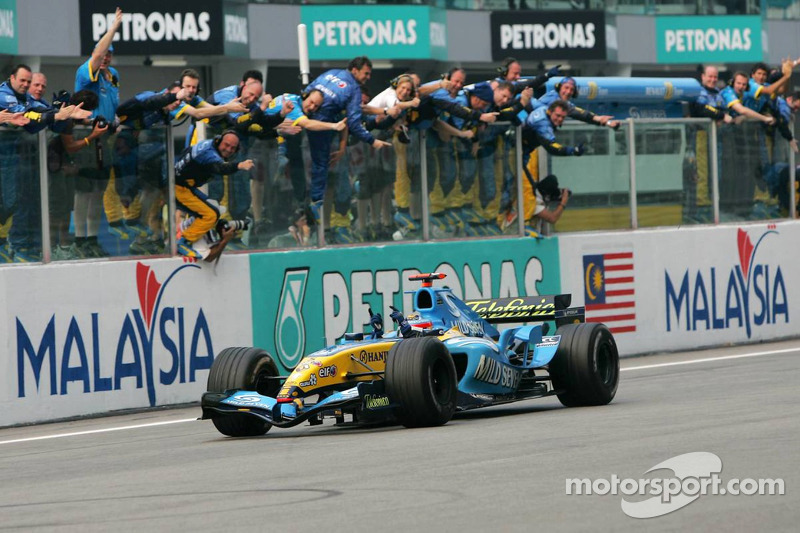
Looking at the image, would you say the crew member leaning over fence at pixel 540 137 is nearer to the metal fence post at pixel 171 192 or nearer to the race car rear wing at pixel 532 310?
the metal fence post at pixel 171 192

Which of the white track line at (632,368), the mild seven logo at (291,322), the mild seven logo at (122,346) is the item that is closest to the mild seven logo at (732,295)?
the white track line at (632,368)

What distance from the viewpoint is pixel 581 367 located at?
13195 millimetres

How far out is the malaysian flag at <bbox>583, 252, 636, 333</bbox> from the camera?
64.1 feet

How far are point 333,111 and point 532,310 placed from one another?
402 cm

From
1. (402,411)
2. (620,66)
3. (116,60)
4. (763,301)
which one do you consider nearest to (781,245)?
(763,301)

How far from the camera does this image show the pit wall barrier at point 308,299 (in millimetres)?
14766

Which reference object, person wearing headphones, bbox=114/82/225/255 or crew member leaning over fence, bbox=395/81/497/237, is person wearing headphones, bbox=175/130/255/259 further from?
crew member leaning over fence, bbox=395/81/497/237

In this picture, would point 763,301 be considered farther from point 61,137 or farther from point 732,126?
point 61,137

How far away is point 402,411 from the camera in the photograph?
1165 cm

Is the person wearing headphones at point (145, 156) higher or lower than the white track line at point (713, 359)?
higher

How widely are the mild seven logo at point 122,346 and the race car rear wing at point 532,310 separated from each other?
323 centimetres

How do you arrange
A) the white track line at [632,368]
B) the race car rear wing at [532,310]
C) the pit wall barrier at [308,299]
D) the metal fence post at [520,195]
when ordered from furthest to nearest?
1. the metal fence post at [520,195]
2. the pit wall barrier at [308,299]
3. the race car rear wing at [532,310]
4. the white track line at [632,368]

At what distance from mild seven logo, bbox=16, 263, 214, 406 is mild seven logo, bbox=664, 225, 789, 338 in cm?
710

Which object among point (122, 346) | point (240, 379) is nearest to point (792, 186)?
point (122, 346)
